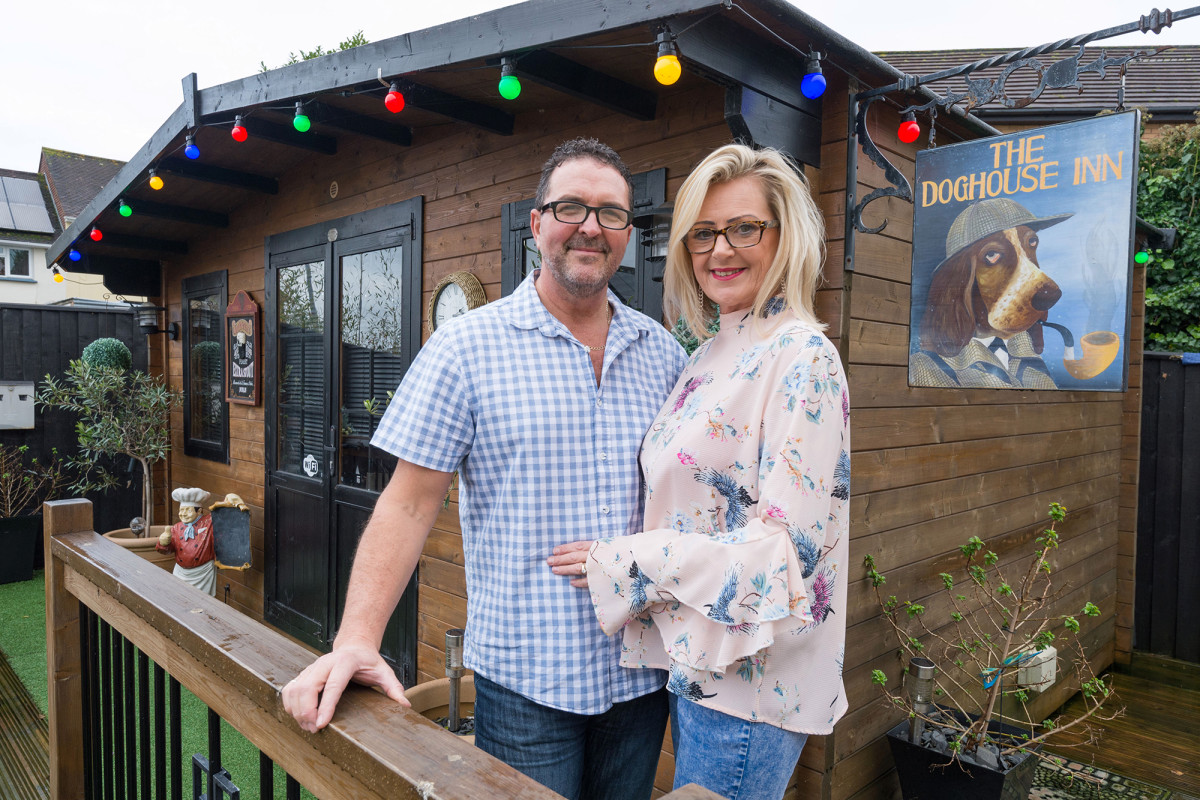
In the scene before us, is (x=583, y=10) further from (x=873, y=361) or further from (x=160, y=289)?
(x=160, y=289)

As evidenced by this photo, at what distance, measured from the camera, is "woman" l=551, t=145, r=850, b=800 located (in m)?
1.10

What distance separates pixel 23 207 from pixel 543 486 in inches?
774

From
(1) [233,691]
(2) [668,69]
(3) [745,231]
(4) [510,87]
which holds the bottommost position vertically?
(1) [233,691]

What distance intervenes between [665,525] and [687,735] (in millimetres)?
339

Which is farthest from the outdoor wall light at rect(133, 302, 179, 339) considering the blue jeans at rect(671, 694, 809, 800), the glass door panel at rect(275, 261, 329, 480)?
the blue jeans at rect(671, 694, 809, 800)

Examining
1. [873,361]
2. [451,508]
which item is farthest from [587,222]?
[451,508]

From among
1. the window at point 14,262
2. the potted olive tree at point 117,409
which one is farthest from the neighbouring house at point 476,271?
the window at point 14,262

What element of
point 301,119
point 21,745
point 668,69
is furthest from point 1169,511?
point 21,745

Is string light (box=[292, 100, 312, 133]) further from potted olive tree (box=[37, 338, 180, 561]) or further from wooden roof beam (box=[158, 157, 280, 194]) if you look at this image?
potted olive tree (box=[37, 338, 180, 561])

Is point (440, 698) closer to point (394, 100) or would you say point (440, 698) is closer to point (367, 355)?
point (367, 355)

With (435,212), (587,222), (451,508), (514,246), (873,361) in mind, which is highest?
(435,212)

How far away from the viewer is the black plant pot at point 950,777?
237 centimetres

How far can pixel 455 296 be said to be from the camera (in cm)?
331

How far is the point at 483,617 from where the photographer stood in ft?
4.42
